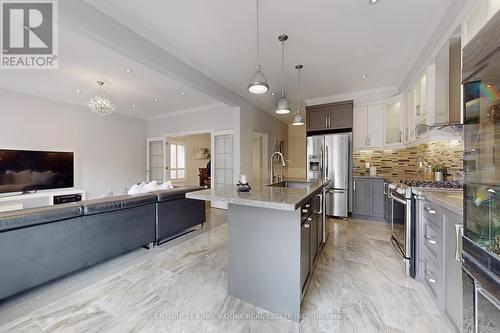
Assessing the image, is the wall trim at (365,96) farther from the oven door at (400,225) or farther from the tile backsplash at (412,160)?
the oven door at (400,225)

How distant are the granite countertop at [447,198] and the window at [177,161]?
6543 mm

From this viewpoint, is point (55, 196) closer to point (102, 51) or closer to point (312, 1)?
point (102, 51)

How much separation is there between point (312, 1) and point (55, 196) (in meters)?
5.76

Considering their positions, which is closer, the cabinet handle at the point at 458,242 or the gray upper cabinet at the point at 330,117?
A: the cabinet handle at the point at 458,242

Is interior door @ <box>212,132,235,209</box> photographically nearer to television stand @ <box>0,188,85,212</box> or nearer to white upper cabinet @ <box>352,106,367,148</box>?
white upper cabinet @ <box>352,106,367,148</box>

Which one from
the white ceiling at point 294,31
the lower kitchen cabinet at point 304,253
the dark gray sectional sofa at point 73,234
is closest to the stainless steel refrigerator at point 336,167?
the white ceiling at point 294,31

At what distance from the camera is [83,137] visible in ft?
16.8

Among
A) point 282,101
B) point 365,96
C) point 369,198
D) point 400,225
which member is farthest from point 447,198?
point 365,96

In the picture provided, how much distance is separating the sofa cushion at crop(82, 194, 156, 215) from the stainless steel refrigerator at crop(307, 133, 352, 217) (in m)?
3.38

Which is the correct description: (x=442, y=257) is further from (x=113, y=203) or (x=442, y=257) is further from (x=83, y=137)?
(x=83, y=137)

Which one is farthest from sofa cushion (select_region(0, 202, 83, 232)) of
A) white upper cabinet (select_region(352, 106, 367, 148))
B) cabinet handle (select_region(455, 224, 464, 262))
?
white upper cabinet (select_region(352, 106, 367, 148))

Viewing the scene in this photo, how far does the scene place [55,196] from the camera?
14.2 feet

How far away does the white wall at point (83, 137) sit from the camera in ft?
13.4

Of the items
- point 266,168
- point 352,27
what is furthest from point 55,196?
point 352,27
